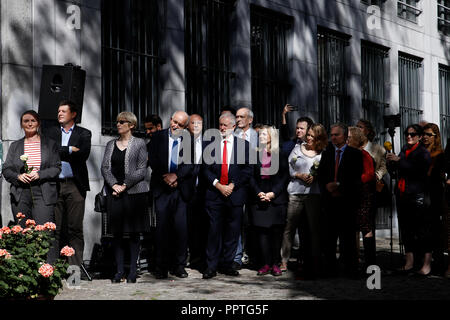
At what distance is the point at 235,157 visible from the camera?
1017cm

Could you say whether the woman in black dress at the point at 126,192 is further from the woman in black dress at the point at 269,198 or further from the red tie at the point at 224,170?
the woman in black dress at the point at 269,198

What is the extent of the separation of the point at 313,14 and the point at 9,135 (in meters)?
8.77

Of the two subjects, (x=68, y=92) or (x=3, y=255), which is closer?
(x=3, y=255)

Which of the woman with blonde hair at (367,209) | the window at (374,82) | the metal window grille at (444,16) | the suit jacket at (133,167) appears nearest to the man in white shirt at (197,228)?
the suit jacket at (133,167)

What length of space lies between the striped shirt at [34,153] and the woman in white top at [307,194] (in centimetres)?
343

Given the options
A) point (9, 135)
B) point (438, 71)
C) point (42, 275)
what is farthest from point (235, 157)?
point (438, 71)

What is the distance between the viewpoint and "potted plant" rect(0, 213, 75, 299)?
6398 mm

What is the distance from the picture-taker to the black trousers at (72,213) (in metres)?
9.72

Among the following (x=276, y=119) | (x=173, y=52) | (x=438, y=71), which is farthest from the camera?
(x=438, y=71)

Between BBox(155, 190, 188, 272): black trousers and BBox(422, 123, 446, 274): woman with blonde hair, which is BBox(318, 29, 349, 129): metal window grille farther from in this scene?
BBox(155, 190, 188, 272): black trousers

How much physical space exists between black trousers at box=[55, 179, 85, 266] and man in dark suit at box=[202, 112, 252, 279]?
1734 millimetres

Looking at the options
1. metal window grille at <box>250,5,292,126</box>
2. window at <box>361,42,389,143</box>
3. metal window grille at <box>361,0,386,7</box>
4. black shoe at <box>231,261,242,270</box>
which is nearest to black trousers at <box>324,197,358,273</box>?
black shoe at <box>231,261,242,270</box>

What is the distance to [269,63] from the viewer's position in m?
15.8
